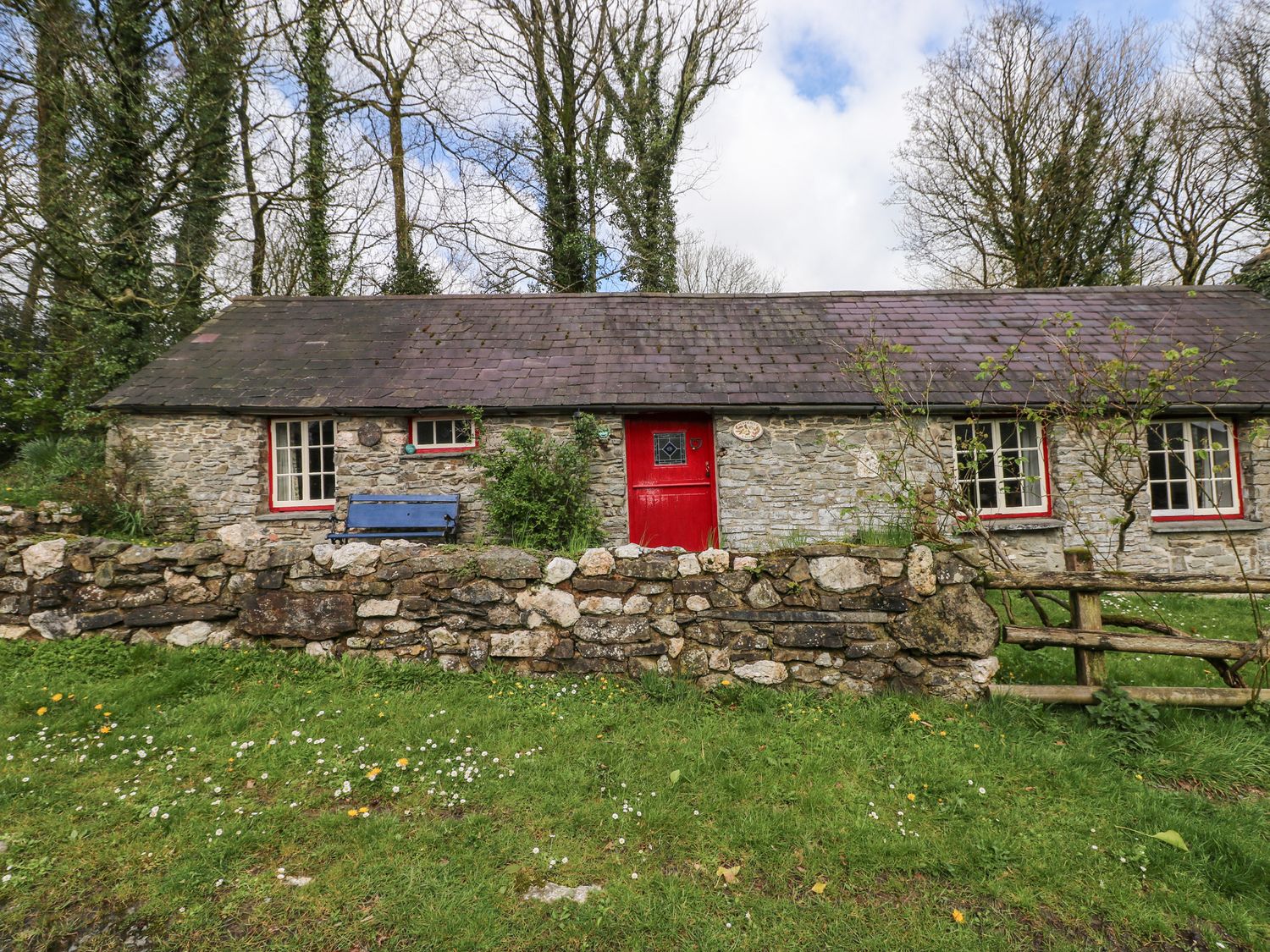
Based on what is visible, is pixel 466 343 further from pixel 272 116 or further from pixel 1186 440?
pixel 1186 440

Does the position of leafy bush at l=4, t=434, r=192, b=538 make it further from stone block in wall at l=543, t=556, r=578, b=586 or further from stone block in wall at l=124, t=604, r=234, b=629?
stone block in wall at l=543, t=556, r=578, b=586

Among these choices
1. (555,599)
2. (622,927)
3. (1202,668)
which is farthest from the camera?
(1202,668)

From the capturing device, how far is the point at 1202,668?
4.67 meters

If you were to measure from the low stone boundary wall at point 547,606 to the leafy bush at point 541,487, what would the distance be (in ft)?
11.0

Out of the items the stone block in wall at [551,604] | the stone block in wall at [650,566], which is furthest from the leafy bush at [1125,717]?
the stone block in wall at [551,604]

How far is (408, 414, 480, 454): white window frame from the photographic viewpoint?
8930 millimetres

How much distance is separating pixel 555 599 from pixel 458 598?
2.65 ft

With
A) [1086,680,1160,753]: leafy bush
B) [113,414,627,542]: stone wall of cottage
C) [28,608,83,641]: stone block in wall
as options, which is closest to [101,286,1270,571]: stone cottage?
[113,414,627,542]: stone wall of cottage

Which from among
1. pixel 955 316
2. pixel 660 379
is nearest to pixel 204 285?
pixel 660 379

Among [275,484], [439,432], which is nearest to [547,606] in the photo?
[439,432]

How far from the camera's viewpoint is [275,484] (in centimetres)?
920

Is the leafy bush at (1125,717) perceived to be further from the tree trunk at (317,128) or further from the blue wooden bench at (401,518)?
the tree trunk at (317,128)

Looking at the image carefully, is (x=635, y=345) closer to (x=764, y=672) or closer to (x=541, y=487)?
(x=541, y=487)

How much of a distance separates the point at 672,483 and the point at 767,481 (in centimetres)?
154
